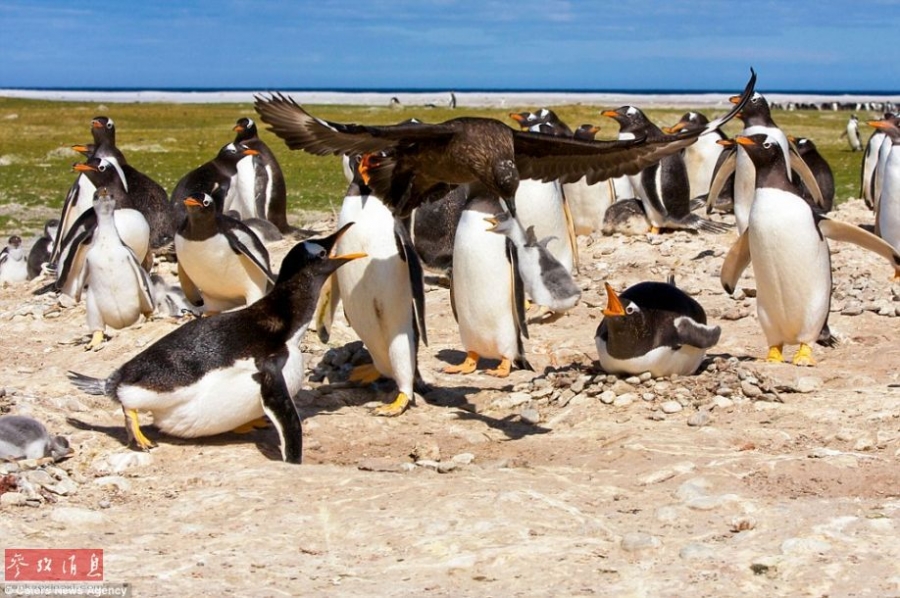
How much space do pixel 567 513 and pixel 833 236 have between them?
14.1 ft

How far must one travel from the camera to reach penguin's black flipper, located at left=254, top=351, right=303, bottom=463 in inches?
246

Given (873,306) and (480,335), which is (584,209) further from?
(480,335)

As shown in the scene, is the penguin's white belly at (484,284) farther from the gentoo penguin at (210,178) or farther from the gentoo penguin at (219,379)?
the gentoo penguin at (210,178)

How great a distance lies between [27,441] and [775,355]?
503 cm

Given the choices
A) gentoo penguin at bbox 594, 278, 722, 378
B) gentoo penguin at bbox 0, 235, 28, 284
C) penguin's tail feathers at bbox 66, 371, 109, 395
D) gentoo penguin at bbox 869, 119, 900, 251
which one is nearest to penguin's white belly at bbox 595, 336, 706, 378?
gentoo penguin at bbox 594, 278, 722, 378

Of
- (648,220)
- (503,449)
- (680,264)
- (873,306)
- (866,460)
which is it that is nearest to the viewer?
(866,460)

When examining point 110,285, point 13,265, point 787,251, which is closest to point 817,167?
point 787,251

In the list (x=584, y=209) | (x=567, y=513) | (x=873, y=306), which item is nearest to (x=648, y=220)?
(x=584, y=209)

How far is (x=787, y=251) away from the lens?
8.37m

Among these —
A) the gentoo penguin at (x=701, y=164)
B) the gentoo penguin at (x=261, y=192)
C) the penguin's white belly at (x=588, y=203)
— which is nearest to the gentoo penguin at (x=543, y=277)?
the penguin's white belly at (x=588, y=203)

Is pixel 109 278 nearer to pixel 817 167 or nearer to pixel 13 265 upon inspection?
pixel 13 265

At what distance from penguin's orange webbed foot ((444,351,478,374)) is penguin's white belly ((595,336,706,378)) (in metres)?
1.40

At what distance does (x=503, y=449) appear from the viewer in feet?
22.3

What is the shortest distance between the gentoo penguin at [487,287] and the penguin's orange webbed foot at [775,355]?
168 centimetres
